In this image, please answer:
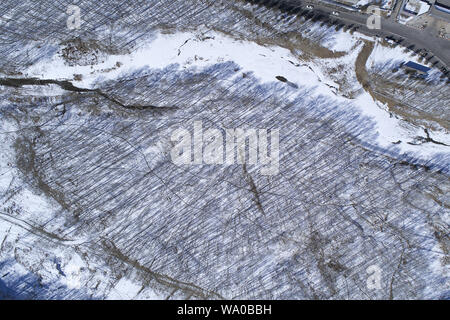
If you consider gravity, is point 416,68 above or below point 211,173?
above

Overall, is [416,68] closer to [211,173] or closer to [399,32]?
[399,32]

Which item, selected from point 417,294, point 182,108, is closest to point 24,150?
point 182,108

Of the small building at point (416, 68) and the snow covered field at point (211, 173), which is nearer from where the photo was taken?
the snow covered field at point (211, 173)

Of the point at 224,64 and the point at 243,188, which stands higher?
the point at 224,64

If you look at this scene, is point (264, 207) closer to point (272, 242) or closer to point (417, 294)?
point (272, 242)

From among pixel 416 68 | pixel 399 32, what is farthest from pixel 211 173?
pixel 399 32

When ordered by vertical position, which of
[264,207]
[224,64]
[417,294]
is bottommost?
[417,294]
